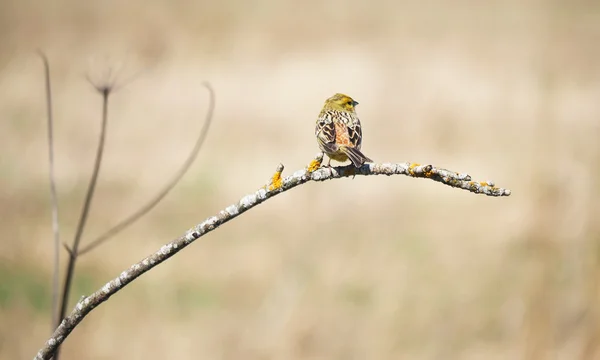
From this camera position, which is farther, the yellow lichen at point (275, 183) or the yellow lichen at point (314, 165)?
the yellow lichen at point (314, 165)

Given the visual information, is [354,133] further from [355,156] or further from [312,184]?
[312,184]

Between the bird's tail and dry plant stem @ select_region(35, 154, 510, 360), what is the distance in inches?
25.1

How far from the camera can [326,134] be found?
3896mm

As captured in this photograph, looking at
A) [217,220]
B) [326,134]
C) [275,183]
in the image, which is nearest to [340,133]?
[326,134]

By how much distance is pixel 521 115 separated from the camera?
484 inches

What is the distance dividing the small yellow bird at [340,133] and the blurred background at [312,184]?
1185 mm

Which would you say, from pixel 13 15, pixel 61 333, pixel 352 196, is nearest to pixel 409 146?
pixel 352 196

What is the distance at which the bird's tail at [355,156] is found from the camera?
3.12m

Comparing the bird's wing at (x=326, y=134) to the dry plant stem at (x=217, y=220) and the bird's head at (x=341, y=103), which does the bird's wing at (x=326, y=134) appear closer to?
the bird's head at (x=341, y=103)

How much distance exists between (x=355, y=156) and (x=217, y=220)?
136 centimetres

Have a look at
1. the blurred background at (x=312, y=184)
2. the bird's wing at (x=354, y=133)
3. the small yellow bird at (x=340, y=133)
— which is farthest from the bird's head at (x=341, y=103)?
the blurred background at (x=312, y=184)

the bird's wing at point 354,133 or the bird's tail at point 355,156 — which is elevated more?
the bird's wing at point 354,133

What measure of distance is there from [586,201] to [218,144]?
726 centimetres

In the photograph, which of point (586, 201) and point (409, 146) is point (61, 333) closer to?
point (586, 201)
